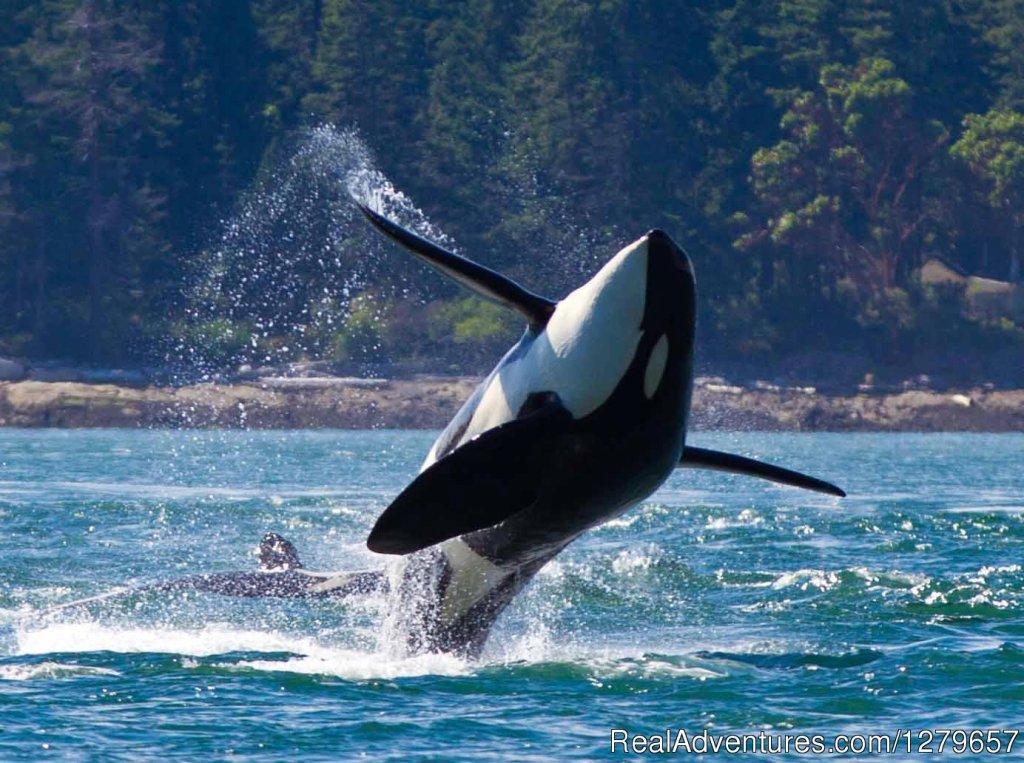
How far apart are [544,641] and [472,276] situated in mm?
4767

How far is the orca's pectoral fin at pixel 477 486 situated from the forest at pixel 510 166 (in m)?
63.8

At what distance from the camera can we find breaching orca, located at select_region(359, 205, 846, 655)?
41.3 ft

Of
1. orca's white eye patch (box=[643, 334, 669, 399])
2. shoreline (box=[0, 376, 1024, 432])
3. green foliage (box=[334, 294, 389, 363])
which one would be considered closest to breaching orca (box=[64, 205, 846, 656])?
orca's white eye patch (box=[643, 334, 669, 399])

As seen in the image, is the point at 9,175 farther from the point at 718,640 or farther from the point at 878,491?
the point at 718,640

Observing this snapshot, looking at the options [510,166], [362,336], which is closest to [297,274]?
[362,336]

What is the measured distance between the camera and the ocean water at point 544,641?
1331 cm

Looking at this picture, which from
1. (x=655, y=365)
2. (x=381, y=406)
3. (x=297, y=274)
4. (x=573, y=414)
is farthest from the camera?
(x=297, y=274)

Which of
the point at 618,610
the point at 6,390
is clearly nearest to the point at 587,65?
the point at 6,390

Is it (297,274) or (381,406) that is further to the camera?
(297,274)

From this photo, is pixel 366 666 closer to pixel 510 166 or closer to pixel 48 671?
pixel 48 671

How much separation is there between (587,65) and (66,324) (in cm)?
2586

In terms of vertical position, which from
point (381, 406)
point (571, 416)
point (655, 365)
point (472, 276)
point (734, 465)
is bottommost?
point (734, 465)

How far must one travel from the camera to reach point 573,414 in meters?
12.9

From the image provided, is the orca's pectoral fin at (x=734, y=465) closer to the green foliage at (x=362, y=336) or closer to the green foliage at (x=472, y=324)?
the green foliage at (x=472, y=324)
